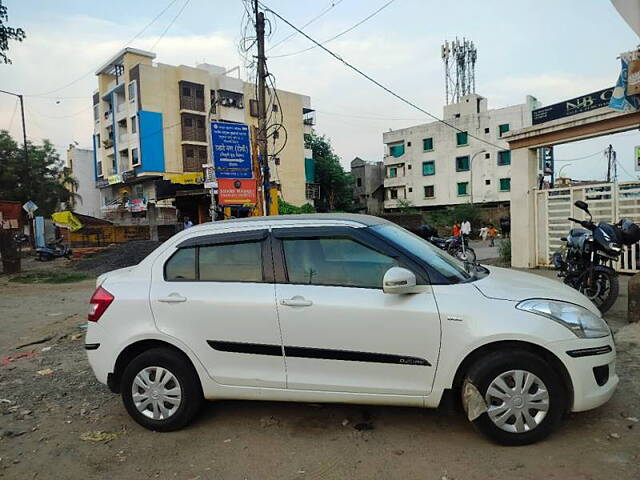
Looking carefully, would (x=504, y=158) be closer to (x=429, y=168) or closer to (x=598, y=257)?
(x=429, y=168)

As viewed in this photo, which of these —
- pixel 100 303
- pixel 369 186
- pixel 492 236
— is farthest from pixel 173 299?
pixel 369 186

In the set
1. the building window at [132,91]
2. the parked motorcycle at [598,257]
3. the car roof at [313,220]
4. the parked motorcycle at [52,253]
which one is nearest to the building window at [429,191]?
the building window at [132,91]

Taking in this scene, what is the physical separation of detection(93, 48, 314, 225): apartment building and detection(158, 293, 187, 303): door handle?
31.6 m

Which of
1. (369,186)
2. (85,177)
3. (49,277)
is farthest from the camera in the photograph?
(369,186)

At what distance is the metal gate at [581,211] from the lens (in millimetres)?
9328

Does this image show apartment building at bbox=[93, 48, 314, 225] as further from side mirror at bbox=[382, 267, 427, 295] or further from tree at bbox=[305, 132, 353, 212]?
side mirror at bbox=[382, 267, 427, 295]

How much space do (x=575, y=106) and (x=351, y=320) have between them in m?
9.76

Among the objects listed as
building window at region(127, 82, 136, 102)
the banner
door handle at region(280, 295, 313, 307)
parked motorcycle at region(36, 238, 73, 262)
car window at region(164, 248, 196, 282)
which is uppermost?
building window at region(127, 82, 136, 102)

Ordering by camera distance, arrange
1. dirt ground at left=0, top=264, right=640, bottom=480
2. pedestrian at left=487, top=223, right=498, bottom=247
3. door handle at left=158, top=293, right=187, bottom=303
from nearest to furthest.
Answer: dirt ground at left=0, top=264, right=640, bottom=480
door handle at left=158, top=293, right=187, bottom=303
pedestrian at left=487, top=223, right=498, bottom=247

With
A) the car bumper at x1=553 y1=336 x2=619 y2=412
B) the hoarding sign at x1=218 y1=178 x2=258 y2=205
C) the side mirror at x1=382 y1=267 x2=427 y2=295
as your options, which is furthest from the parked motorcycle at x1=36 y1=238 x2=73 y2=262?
the car bumper at x1=553 y1=336 x2=619 y2=412

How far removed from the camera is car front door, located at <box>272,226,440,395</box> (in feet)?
10.0

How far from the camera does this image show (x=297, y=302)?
323cm

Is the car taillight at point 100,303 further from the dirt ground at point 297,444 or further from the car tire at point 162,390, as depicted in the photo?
the dirt ground at point 297,444

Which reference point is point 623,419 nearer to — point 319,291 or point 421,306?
point 421,306
